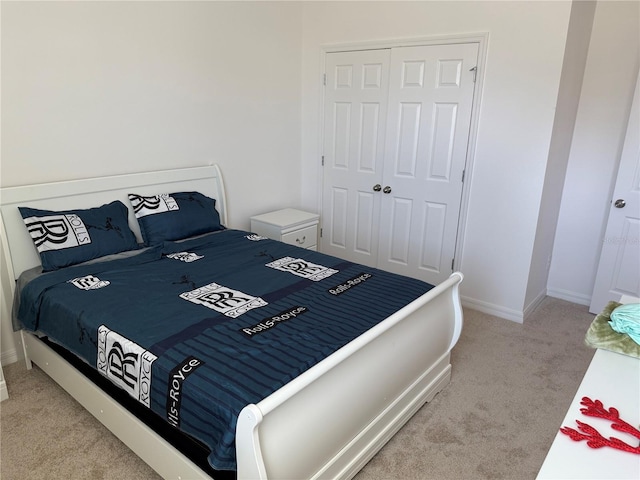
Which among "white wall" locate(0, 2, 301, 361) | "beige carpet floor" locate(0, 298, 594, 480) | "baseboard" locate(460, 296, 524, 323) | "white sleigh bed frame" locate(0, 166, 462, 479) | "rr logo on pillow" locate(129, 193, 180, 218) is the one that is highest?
"white wall" locate(0, 2, 301, 361)

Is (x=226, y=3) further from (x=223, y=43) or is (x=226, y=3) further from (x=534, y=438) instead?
(x=534, y=438)

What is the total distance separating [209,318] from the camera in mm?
2041

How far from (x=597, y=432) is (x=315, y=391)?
86 cm

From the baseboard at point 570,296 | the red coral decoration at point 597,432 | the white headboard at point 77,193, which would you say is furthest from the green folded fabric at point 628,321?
the white headboard at point 77,193

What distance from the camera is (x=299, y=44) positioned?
4.13 metres

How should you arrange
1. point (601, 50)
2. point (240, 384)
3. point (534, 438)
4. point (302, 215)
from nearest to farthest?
point (240, 384), point (534, 438), point (601, 50), point (302, 215)

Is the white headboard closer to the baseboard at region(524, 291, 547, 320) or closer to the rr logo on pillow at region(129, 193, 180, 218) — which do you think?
the rr logo on pillow at region(129, 193, 180, 218)

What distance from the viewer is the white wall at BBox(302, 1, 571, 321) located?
9.80ft

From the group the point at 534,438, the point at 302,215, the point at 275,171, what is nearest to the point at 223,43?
the point at 275,171

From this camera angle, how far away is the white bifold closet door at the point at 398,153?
3.43 metres

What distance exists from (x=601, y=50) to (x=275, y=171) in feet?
8.89

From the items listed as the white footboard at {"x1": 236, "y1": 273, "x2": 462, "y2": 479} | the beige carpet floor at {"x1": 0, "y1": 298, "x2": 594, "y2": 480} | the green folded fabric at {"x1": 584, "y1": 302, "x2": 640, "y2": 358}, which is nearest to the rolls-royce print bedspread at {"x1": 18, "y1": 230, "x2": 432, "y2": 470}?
the white footboard at {"x1": 236, "y1": 273, "x2": 462, "y2": 479}

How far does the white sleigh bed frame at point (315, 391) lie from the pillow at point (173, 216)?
0.57 feet

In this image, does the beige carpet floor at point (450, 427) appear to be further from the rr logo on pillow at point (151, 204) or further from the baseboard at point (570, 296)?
the rr logo on pillow at point (151, 204)
